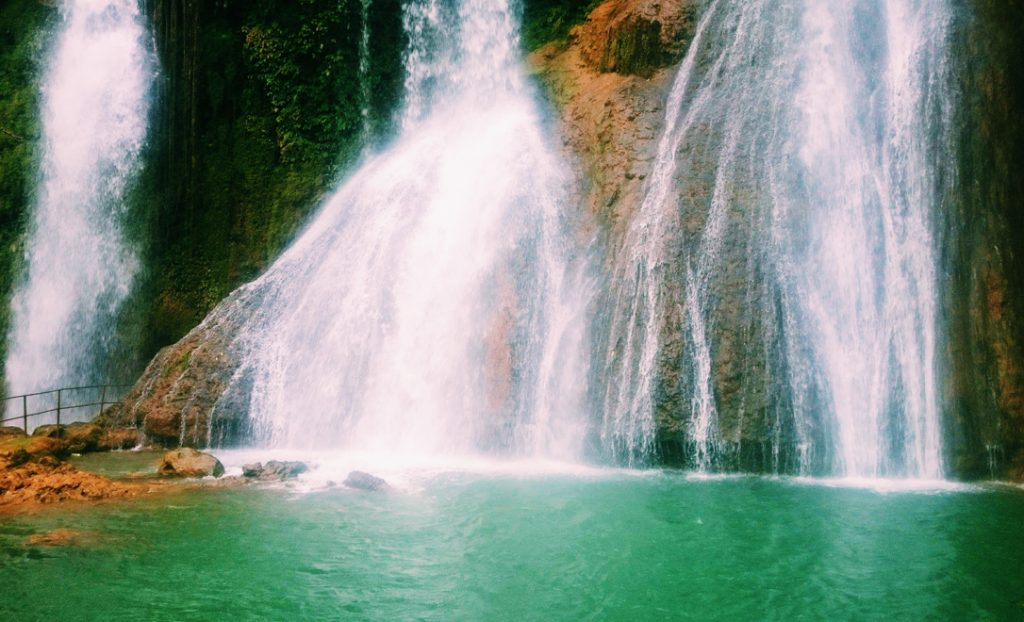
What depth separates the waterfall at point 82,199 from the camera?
21781 mm

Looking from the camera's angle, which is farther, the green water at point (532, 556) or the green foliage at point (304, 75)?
the green foliage at point (304, 75)

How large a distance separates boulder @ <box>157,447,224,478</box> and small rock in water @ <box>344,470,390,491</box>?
243 cm

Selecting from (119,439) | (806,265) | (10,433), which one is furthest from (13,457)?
(806,265)

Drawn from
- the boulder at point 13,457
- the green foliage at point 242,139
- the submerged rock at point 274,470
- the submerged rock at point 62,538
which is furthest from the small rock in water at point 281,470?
the green foliage at point 242,139

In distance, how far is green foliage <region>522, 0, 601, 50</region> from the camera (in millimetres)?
22250

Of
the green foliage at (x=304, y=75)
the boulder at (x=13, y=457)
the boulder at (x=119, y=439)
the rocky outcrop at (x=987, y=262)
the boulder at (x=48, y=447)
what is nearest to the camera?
the boulder at (x=13, y=457)

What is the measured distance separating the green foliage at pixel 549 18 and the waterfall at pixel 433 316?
3350mm

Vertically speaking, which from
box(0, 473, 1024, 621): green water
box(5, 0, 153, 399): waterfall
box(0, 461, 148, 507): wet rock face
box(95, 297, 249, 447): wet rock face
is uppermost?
box(5, 0, 153, 399): waterfall

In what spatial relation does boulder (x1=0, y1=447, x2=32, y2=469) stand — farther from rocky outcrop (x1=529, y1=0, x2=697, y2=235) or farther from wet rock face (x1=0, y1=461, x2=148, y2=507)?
rocky outcrop (x1=529, y1=0, x2=697, y2=235)

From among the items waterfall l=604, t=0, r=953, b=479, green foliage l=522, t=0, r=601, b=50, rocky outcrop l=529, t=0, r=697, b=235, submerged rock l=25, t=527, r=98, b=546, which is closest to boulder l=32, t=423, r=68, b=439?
submerged rock l=25, t=527, r=98, b=546

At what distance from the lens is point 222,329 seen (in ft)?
57.5

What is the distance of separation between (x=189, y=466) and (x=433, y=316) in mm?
6124

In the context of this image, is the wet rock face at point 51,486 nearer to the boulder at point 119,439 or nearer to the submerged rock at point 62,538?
the submerged rock at point 62,538

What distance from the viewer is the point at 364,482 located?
12.5 meters
